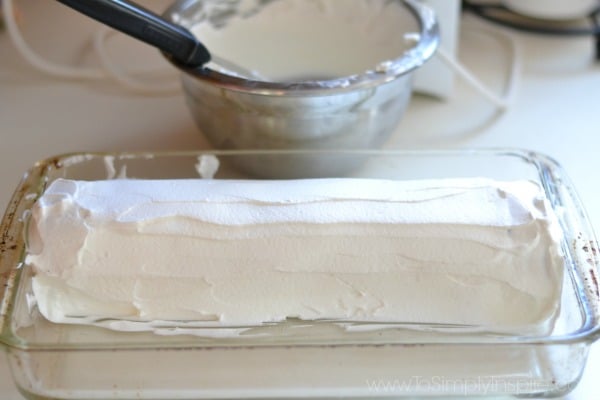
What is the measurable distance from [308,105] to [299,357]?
0.73 feet

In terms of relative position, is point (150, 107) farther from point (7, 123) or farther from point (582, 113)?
point (582, 113)

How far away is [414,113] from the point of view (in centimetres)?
85

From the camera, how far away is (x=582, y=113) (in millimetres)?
841

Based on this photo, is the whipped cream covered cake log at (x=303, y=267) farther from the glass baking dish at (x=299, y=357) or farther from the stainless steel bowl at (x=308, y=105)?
the stainless steel bowl at (x=308, y=105)

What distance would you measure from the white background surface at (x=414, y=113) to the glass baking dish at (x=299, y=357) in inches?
8.1

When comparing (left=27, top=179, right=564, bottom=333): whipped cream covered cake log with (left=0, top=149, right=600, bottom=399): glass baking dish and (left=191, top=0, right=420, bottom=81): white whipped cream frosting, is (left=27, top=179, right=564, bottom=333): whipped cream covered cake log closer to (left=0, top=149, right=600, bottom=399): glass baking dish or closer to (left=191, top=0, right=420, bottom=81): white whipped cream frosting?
(left=0, top=149, right=600, bottom=399): glass baking dish

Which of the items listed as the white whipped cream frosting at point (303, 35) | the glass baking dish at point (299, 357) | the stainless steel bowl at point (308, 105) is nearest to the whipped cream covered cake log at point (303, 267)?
the glass baking dish at point (299, 357)

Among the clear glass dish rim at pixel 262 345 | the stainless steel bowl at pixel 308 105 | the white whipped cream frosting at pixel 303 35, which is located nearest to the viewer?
the clear glass dish rim at pixel 262 345

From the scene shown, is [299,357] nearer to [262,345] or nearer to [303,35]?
[262,345]

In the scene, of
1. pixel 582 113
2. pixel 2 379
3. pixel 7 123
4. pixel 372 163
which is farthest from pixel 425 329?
pixel 7 123

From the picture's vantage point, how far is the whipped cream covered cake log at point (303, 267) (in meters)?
0.54

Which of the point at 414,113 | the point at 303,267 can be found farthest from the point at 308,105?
the point at 414,113

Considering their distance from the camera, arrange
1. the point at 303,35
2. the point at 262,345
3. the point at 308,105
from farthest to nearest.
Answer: the point at 303,35 < the point at 308,105 < the point at 262,345

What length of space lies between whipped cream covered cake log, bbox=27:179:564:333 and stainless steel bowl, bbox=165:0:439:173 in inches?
4.6
